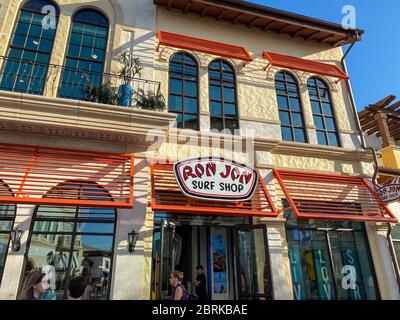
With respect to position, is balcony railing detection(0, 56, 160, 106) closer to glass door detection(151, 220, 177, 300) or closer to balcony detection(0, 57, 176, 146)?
balcony detection(0, 57, 176, 146)

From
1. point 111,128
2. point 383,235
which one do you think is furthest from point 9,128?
point 383,235

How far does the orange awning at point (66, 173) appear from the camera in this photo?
603cm

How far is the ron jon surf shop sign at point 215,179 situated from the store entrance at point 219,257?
1.10 m

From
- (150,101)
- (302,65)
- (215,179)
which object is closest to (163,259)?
(215,179)

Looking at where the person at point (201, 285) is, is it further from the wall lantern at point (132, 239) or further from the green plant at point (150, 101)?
the green plant at point (150, 101)

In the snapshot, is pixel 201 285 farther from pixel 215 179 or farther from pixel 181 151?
pixel 181 151

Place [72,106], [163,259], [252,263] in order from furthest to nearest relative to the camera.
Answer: [252,263], [163,259], [72,106]

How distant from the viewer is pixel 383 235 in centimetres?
846

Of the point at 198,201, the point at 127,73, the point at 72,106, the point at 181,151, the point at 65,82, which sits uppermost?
the point at 127,73

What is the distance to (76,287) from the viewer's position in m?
6.16

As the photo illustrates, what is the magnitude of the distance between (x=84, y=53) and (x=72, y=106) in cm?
288

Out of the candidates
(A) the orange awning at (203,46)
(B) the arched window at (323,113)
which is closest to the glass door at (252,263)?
(B) the arched window at (323,113)

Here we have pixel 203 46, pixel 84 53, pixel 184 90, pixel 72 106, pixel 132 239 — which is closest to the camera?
pixel 72 106

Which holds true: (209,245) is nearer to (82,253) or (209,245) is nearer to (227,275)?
(227,275)
